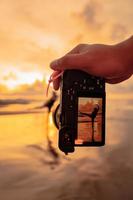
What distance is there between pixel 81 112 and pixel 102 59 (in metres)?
0.38

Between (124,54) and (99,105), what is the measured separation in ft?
1.29

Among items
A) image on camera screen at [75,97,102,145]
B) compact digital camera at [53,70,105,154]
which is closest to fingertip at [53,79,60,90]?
compact digital camera at [53,70,105,154]

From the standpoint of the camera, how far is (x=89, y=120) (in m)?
2.32

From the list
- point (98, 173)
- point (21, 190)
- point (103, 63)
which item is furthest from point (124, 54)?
point (98, 173)

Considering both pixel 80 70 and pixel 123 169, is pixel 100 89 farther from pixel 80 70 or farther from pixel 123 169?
pixel 123 169

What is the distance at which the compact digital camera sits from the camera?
227cm

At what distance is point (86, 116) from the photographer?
2314 millimetres

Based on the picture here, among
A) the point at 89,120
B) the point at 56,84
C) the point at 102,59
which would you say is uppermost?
the point at 102,59

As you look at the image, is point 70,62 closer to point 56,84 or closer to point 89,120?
point 56,84

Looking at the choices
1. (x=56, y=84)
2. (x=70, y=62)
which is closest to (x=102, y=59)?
(x=70, y=62)

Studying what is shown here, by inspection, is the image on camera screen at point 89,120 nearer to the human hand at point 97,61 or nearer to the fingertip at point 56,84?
the fingertip at point 56,84

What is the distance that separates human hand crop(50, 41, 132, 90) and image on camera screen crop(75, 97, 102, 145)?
26 centimetres

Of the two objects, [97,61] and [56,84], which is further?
[56,84]

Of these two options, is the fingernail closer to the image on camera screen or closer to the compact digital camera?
the compact digital camera
